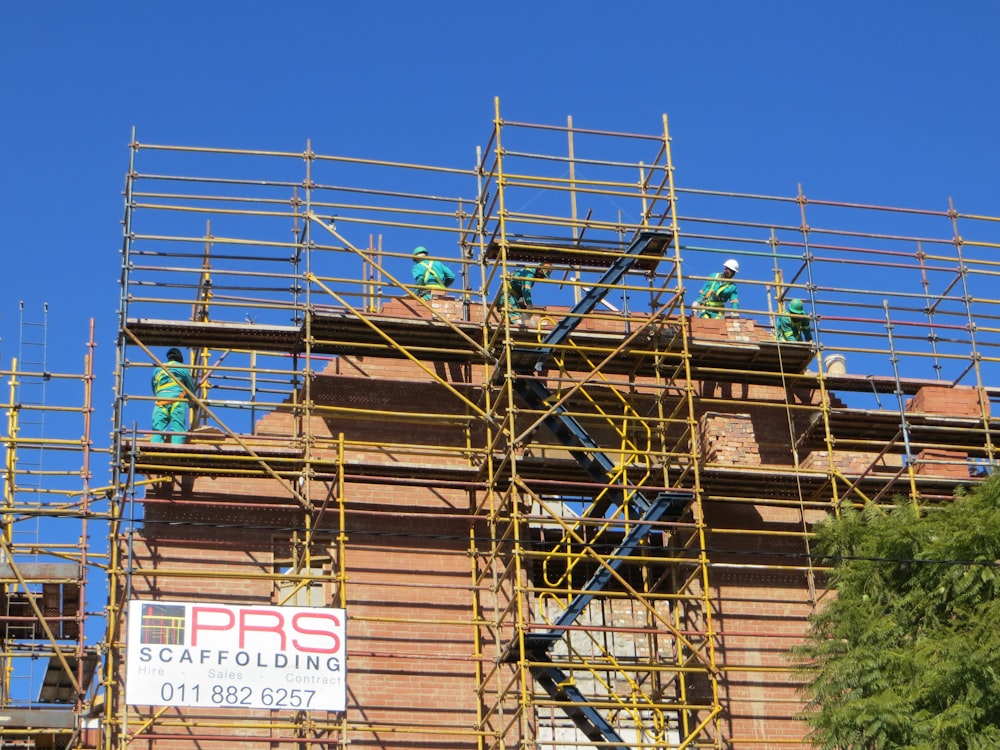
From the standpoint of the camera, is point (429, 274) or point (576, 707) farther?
point (429, 274)

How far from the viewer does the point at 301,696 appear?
22.6 meters

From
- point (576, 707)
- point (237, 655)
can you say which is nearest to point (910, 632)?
point (576, 707)

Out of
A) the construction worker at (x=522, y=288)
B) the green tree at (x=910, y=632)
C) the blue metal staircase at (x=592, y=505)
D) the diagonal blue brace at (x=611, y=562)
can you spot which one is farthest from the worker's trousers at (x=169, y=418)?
the green tree at (x=910, y=632)

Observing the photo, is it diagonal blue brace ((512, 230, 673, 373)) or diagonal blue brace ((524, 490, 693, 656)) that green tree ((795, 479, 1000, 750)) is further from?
diagonal blue brace ((512, 230, 673, 373))

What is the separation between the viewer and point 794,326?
2794 cm

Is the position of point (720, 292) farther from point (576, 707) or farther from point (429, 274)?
point (576, 707)

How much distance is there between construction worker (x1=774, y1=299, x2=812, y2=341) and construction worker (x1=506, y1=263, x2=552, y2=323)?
3.71m

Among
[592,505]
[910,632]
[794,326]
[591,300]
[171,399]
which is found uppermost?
[794,326]

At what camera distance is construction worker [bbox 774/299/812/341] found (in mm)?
27875

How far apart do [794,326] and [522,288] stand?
4.36m

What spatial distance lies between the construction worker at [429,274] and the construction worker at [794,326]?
5.05m

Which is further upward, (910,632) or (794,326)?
(794,326)

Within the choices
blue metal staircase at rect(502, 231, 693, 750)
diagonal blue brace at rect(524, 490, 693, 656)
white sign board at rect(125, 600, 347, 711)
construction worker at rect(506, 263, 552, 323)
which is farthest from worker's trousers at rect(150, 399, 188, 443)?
diagonal blue brace at rect(524, 490, 693, 656)

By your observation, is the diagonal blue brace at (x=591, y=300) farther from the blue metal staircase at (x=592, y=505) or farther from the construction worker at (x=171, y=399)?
the construction worker at (x=171, y=399)
